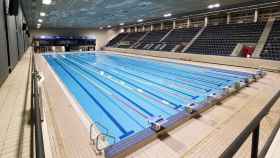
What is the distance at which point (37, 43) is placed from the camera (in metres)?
22.2

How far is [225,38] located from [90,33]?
18731 mm

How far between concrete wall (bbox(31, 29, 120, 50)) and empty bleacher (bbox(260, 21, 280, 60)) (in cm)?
1977

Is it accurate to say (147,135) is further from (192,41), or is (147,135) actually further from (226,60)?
(192,41)

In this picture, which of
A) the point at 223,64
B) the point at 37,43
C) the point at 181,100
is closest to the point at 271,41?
the point at 223,64

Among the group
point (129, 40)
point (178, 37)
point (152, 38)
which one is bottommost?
point (178, 37)

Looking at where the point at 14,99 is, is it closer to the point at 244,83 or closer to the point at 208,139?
the point at 208,139

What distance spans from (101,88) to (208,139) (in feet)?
15.0

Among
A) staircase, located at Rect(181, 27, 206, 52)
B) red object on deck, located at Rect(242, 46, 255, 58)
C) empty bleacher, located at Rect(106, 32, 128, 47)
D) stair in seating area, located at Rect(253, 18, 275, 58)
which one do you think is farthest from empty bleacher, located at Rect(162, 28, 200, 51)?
empty bleacher, located at Rect(106, 32, 128, 47)

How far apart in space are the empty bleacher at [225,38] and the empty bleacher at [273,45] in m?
0.66

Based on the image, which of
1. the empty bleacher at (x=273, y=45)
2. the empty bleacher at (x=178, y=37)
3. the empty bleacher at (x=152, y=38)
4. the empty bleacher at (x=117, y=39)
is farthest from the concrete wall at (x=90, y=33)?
the empty bleacher at (x=273, y=45)

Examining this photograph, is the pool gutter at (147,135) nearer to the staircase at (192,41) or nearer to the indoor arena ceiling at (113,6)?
the indoor arena ceiling at (113,6)

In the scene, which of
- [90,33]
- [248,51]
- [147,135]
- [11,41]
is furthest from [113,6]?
[90,33]

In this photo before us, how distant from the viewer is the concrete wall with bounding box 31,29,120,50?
22.7 meters

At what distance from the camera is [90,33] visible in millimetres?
25484
